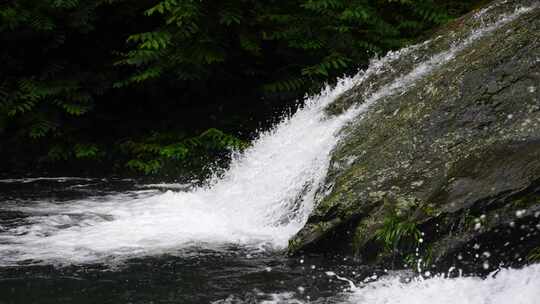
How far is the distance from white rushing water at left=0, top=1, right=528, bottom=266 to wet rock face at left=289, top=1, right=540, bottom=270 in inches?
20.1

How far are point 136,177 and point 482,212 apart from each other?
19.2 ft

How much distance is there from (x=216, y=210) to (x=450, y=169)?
2.80 meters

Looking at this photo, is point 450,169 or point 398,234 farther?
point 450,169

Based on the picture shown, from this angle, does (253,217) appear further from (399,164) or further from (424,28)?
(424,28)

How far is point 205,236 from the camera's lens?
561 centimetres

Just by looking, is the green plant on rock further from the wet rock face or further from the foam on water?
the foam on water

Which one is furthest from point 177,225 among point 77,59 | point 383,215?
point 77,59

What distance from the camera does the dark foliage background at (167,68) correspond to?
911 cm

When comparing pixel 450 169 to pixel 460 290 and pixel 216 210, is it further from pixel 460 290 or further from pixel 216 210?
pixel 216 210

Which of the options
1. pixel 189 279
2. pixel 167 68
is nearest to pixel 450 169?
pixel 189 279

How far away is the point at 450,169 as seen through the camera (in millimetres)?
4723

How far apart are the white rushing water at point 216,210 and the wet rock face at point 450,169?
1.68 feet

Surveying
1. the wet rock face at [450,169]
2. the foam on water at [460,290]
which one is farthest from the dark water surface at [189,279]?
the wet rock face at [450,169]

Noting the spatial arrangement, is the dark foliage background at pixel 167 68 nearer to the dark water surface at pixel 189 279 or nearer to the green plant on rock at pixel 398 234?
the dark water surface at pixel 189 279
